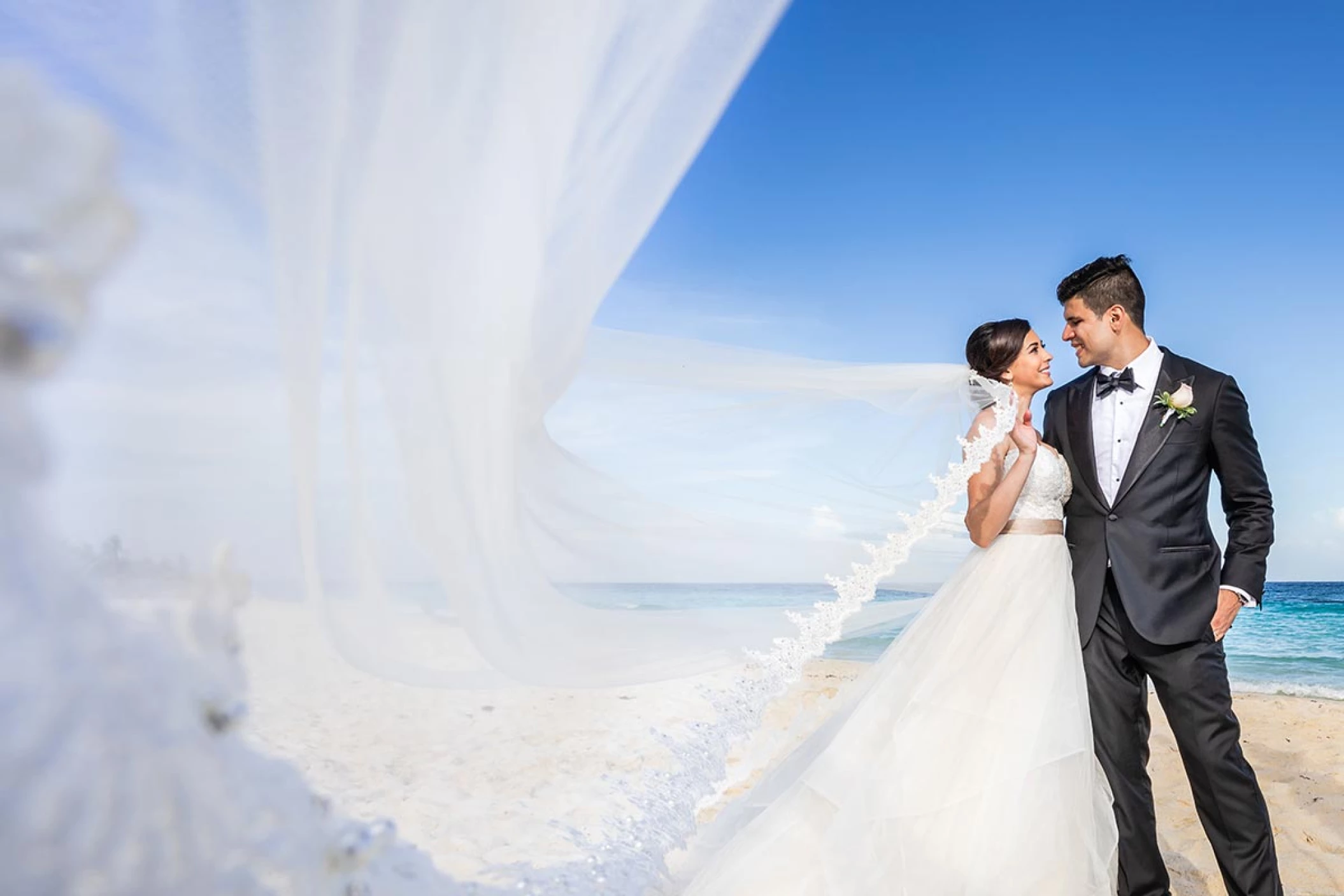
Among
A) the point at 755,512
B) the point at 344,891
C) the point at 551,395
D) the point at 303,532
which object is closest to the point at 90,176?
the point at 303,532

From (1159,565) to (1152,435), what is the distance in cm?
50

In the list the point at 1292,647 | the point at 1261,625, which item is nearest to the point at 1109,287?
the point at 1292,647

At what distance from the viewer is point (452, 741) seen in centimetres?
148

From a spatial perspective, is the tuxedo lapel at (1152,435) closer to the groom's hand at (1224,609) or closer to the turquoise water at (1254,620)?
the groom's hand at (1224,609)

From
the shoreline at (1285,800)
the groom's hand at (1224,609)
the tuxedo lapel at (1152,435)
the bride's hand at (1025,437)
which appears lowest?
the shoreline at (1285,800)

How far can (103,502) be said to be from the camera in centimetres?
87

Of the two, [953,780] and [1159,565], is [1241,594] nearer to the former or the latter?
[1159,565]

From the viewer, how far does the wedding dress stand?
105 inches

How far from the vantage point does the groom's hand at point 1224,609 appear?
3215mm

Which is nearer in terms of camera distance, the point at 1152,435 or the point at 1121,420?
the point at 1152,435

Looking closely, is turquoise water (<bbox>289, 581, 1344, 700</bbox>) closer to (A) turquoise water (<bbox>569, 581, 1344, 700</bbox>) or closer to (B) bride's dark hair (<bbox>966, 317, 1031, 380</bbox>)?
(A) turquoise water (<bbox>569, 581, 1344, 700</bbox>)

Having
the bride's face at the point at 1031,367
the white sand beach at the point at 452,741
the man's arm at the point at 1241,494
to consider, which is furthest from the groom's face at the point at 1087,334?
the white sand beach at the point at 452,741

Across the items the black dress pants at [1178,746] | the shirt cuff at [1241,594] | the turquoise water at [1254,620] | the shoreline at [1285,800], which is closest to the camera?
the turquoise water at [1254,620]

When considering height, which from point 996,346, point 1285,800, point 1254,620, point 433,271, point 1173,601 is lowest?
point 1254,620
